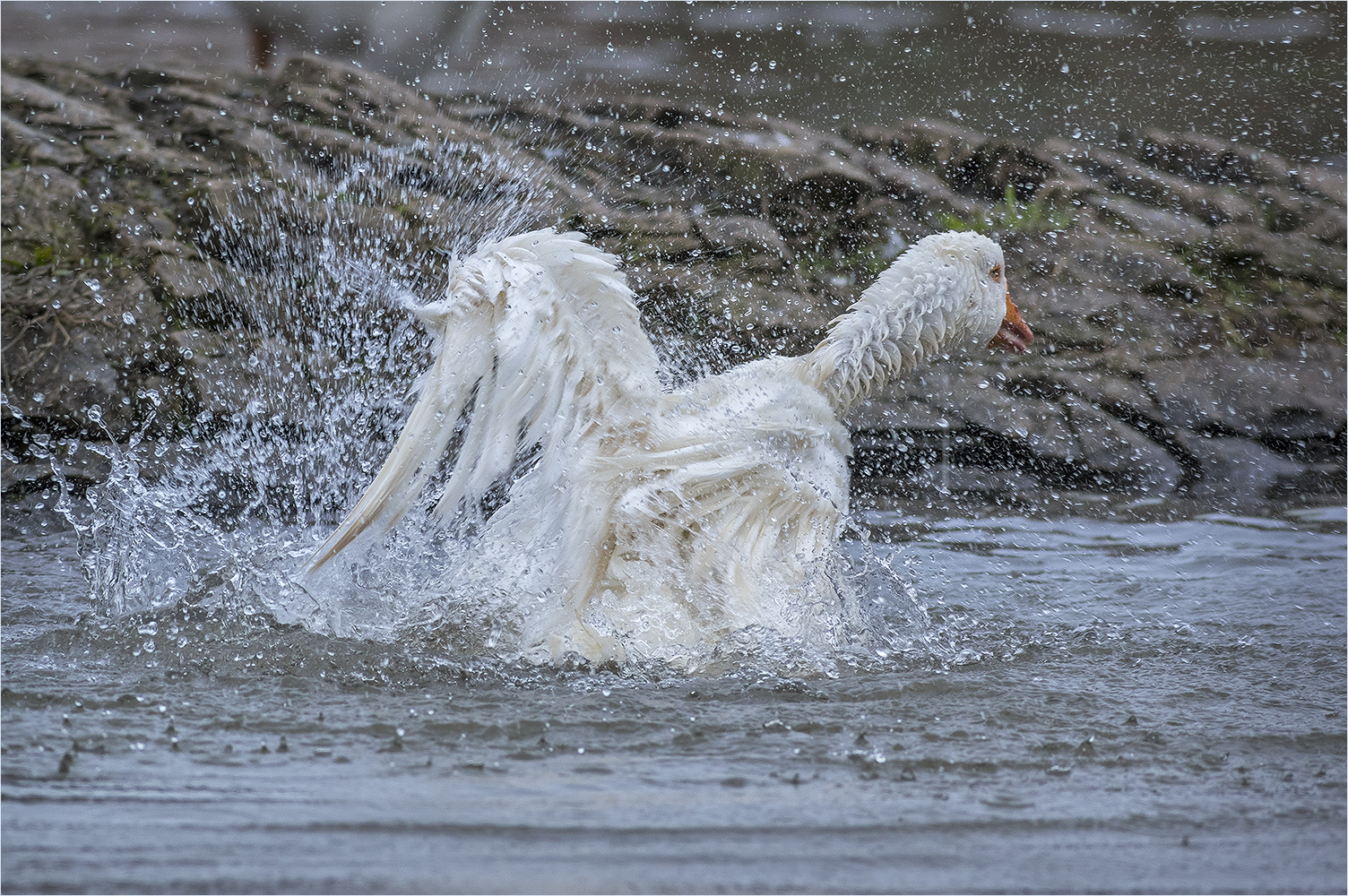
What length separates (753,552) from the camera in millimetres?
4102

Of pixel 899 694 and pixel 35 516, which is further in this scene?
pixel 35 516

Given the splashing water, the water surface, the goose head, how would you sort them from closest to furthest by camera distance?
the water surface → the splashing water → the goose head

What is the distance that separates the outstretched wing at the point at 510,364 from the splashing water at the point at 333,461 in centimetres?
42

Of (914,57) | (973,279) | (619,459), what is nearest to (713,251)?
(914,57)

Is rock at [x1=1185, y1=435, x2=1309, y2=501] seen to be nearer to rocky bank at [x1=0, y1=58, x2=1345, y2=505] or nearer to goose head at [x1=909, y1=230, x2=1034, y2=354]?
rocky bank at [x1=0, y1=58, x2=1345, y2=505]

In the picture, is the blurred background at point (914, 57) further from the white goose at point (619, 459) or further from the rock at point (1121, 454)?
the white goose at point (619, 459)

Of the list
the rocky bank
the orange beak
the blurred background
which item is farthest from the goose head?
the blurred background

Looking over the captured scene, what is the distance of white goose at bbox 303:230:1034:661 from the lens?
3.79 m

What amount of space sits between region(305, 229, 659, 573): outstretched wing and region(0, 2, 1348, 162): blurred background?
5.40 m

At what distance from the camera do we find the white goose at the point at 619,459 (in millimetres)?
3787

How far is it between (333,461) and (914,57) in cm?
580

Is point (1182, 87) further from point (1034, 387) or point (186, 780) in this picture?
point (186, 780)

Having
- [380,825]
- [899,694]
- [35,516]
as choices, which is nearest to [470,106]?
[35,516]

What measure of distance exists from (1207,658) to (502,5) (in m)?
7.21
